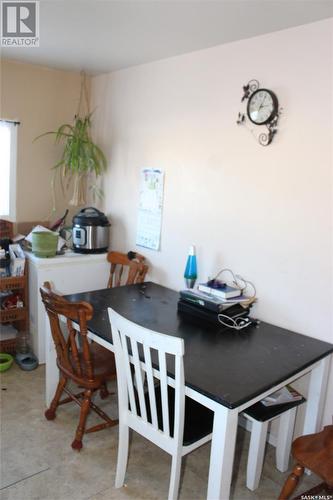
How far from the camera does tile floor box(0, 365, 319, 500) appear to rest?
1.88 meters

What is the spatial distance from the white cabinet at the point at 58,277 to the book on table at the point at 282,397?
1696 millimetres

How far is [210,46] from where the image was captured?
243 centimetres

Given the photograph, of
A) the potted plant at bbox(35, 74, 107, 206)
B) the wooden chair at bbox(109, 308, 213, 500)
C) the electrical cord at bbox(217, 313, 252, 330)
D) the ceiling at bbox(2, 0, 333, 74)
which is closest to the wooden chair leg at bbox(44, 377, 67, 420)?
the wooden chair at bbox(109, 308, 213, 500)

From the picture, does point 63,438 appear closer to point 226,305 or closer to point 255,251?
point 226,305

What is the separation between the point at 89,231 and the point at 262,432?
1.93 meters

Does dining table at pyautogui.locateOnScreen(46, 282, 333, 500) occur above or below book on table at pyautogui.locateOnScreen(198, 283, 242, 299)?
below

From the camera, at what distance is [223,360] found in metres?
1.77

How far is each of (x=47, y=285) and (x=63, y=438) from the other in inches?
33.4

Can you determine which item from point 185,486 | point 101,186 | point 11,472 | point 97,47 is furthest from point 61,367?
point 97,47

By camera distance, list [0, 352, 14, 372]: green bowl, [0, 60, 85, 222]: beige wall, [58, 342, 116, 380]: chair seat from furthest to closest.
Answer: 1. [0, 60, 85, 222]: beige wall
2. [0, 352, 14, 372]: green bowl
3. [58, 342, 116, 380]: chair seat

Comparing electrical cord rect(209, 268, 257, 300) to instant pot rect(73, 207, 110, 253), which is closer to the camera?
electrical cord rect(209, 268, 257, 300)

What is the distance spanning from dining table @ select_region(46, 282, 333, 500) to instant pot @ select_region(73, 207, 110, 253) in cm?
68

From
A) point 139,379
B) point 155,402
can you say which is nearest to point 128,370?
point 139,379

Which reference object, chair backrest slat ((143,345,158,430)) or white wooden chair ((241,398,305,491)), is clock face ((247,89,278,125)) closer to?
chair backrest slat ((143,345,158,430))
